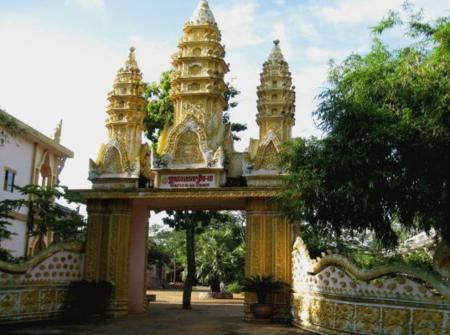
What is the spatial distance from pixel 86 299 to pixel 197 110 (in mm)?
5848

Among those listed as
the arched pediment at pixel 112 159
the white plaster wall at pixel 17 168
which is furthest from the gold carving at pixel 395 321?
the white plaster wall at pixel 17 168

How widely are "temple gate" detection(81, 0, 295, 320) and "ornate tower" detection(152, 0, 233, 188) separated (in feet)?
0.09

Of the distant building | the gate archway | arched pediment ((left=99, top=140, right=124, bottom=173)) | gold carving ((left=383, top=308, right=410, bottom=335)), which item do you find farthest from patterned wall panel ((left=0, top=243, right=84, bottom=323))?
the distant building

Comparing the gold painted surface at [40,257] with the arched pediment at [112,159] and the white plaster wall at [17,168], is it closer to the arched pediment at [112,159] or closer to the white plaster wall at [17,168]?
the arched pediment at [112,159]

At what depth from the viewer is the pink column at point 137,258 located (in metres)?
14.7

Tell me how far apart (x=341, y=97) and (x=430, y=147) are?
7.38 ft

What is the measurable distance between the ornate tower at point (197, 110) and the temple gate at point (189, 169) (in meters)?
0.03

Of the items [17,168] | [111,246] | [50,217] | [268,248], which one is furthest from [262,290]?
[17,168]

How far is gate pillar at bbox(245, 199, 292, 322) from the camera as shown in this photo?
41.8 feet

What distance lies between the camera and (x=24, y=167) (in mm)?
24266

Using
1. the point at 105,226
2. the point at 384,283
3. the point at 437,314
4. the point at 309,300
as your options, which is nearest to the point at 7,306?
the point at 105,226

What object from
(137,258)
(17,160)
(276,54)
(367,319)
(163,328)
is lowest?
(163,328)

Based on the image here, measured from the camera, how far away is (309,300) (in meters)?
11.3

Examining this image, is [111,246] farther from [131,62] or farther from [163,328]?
[131,62]
